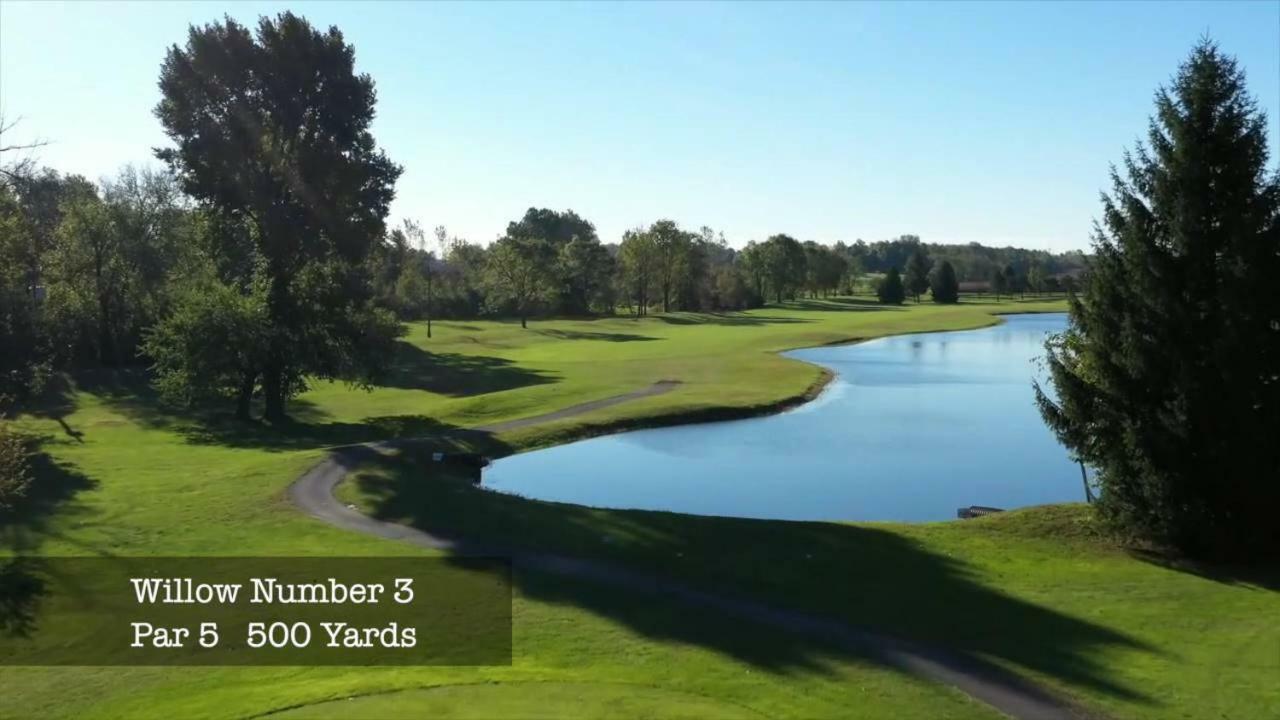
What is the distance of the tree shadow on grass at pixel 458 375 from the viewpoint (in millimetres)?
64938

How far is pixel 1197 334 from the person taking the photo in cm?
2522

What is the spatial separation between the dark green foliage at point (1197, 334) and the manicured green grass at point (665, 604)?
2.50m

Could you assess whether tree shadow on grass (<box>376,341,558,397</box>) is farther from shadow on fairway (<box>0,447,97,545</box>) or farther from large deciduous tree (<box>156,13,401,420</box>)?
shadow on fairway (<box>0,447,97,545</box>)

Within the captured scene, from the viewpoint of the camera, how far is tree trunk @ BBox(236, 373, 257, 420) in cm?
5144

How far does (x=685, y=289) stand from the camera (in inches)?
6319

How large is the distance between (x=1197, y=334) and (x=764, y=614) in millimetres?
14604

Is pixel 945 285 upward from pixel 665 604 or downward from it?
upward

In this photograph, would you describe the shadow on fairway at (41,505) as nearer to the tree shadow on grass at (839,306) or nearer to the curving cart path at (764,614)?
the curving cart path at (764,614)

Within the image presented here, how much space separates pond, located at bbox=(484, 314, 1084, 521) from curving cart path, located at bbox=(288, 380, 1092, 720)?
8.67 meters

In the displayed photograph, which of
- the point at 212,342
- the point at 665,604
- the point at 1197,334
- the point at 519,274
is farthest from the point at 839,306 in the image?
the point at 665,604

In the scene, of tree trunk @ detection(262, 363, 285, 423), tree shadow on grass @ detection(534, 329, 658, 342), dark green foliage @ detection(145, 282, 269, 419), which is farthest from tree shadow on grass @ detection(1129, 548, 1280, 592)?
tree shadow on grass @ detection(534, 329, 658, 342)

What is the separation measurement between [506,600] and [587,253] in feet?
409

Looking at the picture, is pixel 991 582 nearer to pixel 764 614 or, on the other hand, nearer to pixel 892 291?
pixel 764 614

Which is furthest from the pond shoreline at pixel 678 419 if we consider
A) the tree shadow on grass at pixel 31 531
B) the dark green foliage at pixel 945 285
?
the dark green foliage at pixel 945 285
